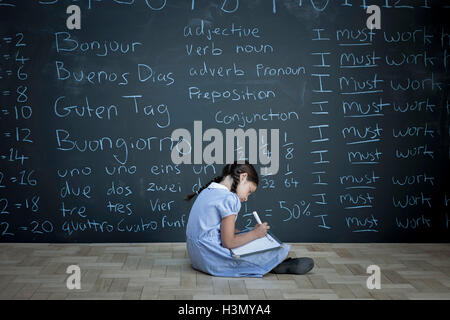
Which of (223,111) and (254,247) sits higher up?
(223,111)

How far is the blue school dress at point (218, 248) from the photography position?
10.7 feet

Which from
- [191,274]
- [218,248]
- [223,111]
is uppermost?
[223,111]

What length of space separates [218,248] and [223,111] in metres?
1.40

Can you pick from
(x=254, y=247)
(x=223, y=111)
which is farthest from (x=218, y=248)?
(x=223, y=111)

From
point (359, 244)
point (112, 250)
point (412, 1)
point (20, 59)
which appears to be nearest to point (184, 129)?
point (112, 250)

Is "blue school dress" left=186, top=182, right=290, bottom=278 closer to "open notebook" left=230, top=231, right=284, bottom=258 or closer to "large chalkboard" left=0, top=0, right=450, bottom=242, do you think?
"open notebook" left=230, top=231, right=284, bottom=258

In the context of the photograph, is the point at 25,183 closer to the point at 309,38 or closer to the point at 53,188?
the point at 53,188

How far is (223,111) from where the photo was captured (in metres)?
4.35

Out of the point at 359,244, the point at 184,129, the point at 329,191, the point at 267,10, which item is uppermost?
the point at 267,10

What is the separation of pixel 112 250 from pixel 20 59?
1638 millimetres

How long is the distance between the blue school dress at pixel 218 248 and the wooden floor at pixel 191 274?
71 mm

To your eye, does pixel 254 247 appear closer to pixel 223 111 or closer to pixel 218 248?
pixel 218 248

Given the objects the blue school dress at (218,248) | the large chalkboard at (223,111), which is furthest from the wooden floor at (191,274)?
the large chalkboard at (223,111)

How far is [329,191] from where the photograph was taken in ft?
14.4
